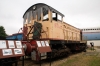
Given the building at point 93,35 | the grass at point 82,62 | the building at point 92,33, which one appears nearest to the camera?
the grass at point 82,62

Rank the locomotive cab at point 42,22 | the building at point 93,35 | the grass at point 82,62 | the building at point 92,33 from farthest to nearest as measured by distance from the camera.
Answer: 1. the building at point 92,33
2. the building at point 93,35
3. the locomotive cab at point 42,22
4. the grass at point 82,62

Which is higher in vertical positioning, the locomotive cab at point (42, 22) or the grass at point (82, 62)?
the locomotive cab at point (42, 22)

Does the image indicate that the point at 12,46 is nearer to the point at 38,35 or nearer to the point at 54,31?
the point at 38,35

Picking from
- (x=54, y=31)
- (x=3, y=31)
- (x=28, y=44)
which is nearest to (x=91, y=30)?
(x=3, y=31)

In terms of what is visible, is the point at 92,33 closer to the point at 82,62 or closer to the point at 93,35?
the point at 93,35

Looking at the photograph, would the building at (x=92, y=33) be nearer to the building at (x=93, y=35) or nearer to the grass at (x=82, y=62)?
the building at (x=93, y=35)

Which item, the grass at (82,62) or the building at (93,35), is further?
the building at (93,35)

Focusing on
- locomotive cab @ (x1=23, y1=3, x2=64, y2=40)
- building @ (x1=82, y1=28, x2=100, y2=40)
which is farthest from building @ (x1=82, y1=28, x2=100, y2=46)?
locomotive cab @ (x1=23, y1=3, x2=64, y2=40)

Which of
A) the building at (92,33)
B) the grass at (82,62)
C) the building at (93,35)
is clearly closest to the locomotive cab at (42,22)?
the grass at (82,62)

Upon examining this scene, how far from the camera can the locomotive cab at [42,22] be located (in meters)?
7.53

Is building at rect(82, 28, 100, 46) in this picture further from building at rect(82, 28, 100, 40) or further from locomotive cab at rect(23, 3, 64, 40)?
locomotive cab at rect(23, 3, 64, 40)

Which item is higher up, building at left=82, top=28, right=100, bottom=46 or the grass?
building at left=82, top=28, right=100, bottom=46

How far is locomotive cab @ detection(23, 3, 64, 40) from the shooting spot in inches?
297

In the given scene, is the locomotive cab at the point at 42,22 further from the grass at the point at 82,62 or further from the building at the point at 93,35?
the building at the point at 93,35
